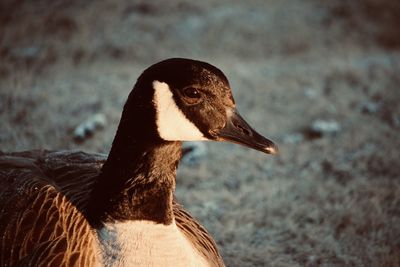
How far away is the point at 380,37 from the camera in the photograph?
1201 centimetres

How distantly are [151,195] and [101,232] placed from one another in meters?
0.40

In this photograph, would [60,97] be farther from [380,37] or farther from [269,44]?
[380,37]

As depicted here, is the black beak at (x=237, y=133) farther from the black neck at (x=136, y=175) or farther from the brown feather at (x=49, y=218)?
the brown feather at (x=49, y=218)

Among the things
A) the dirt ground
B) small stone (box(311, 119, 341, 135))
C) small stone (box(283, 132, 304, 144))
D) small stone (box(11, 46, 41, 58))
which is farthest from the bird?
small stone (box(11, 46, 41, 58))

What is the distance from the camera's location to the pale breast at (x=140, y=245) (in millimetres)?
3115

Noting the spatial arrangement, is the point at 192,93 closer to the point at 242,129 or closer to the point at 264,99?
the point at 242,129

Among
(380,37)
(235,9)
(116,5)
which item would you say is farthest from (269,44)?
(116,5)

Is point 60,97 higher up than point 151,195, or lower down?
higher up

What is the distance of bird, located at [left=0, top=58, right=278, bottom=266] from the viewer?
3053 millimetres

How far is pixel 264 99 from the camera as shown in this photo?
8.92m

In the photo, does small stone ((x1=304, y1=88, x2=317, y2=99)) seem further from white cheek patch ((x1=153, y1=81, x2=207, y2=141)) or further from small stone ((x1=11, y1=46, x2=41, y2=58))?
white cheek patch ((x1=153, y1=81, x2=207, y2=141))

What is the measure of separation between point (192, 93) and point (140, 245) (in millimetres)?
1000

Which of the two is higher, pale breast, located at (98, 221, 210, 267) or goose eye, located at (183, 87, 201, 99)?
goose eye, located at (183, 87, 201, 99)

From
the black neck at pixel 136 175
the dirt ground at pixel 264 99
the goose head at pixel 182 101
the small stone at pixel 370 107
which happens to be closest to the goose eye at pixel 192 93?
the goose head at pixel 182 101
